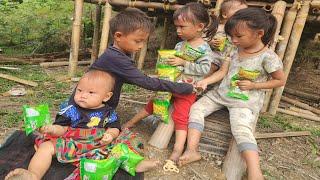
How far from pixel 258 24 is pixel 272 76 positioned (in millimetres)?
497

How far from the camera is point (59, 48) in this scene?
329 inches

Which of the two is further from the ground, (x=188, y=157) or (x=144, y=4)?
(x=144, y=4)

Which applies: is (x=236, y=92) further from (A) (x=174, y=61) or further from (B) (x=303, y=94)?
(B) (x=303, y=94)

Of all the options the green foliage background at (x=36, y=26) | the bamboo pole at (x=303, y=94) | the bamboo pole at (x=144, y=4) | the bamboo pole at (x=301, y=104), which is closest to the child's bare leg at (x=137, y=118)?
the bamboo pole at (x=144, y=4)

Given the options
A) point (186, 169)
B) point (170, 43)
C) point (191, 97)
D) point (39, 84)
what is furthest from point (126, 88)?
point (170, 43)

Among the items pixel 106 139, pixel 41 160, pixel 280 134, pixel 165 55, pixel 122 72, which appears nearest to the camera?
pixel 41 160

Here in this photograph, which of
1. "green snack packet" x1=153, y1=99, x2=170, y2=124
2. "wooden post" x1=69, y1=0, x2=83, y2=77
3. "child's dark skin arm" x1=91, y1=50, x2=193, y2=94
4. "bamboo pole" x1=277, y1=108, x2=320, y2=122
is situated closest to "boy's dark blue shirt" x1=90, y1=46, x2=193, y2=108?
"child's dark skin arm" x1=91, y1=50, x2=193, y2=94

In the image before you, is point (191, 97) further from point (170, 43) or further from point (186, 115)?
point (170, 43)

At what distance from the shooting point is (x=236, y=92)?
328cm

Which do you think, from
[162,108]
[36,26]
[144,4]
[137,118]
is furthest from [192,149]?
[36,26]

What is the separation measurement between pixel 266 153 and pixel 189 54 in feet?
4.67

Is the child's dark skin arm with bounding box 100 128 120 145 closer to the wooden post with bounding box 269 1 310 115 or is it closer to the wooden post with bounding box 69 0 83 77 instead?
the wooden post with bounding box 269 1 310 115

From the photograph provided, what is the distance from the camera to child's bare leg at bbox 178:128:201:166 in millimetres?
3085

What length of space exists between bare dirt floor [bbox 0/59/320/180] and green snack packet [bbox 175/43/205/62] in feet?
2.83
